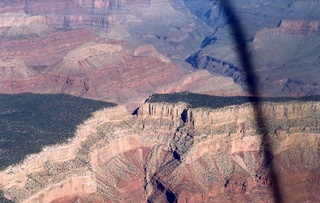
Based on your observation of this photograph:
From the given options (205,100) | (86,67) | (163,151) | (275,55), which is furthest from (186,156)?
(275,55)

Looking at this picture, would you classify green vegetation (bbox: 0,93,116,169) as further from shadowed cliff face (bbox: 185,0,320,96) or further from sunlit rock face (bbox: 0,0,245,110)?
shadowed cliff face (bbox: 185,0,320,96)

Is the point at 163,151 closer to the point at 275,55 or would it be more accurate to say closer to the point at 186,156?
the point at 186,156

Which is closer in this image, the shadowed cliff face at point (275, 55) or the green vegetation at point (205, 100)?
the green vegetation at point (205, 100)

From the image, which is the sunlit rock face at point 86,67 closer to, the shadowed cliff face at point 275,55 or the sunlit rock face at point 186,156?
the shadowed cliff face at point 275,55

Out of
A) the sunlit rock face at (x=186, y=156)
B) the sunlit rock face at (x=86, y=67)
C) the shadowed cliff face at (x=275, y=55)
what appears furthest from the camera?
the shadowed cliff face at (x=275, y=55)

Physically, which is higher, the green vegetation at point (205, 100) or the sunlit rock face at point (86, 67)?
the green vegetation at point (205, 100)

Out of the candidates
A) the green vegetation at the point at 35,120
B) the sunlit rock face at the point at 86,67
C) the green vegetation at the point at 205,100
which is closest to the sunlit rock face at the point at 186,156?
the green vegetation at the point at 205,100

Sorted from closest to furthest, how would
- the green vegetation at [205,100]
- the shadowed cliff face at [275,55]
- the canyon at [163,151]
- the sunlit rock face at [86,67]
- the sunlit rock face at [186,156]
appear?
the canyon at [163,151] → the sunlit rock face at [186,156] → the green vegetation at [205,100] → the sunlit rock face at [86,67] → the shadowed cliff face at [275,55]
